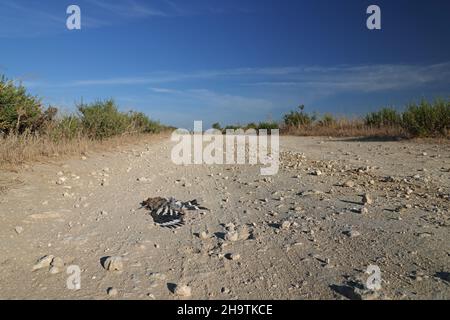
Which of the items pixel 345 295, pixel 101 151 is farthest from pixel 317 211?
pixel 101 151

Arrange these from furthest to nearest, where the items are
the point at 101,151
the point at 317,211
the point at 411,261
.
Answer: the point at 101,151 → the point at 317,211 → the point at 411,261

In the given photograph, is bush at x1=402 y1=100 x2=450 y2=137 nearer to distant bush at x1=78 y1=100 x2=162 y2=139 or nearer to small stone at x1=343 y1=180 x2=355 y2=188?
small stone at x1=343 y1=180 x2=355 y2=188

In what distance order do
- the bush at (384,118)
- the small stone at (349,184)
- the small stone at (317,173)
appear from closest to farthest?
the small stone at (349,184), the small stone at (317,173), the bush at (384,118)

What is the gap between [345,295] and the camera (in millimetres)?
1950

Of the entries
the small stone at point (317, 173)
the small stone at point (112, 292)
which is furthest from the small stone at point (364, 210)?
the small stone at point (112, 292)

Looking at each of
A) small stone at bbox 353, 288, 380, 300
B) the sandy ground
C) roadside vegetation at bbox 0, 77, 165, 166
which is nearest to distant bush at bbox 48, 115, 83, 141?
roadside vegetation at bbox 0, 77, 165, 166

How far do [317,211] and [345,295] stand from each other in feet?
4.86

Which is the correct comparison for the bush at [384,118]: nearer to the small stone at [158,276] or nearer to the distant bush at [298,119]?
the distant bush at [298,119]

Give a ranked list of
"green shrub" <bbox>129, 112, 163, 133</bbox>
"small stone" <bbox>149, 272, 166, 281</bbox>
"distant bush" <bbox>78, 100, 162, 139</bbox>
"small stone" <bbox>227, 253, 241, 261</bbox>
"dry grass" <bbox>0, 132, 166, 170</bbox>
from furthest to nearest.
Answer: "green shrub" <bbox>129, 112, 163, 133</bbox> < "distant bush" <bbox>78, 100, 162, 139</bbox> < "dry grass" <bbox>0, 132, 166, 170</bbox> < "small stone" <bbox>227, 253, 241, 261</bbox> < "small stone" <bbox>149, 272, 166, 281</bbox>

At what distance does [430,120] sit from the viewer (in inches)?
380

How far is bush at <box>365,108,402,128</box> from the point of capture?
1277 centimetres

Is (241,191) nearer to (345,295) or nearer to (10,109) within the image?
(345,295)

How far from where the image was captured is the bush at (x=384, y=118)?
41.9 ft

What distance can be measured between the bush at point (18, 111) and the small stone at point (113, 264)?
575 centimetres
